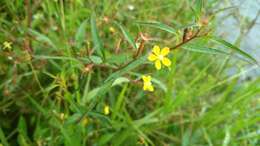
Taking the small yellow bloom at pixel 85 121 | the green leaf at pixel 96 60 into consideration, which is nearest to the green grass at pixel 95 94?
the small yellow bloom at pixel 85 121

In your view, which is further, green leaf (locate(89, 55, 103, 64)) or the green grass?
the green grass

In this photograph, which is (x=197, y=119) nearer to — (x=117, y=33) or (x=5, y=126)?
(x=117, y=33)

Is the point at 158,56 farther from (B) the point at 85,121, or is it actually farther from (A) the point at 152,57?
(B) the point at 85,121

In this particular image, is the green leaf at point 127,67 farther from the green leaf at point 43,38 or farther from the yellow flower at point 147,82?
the green leaf at point 43,38

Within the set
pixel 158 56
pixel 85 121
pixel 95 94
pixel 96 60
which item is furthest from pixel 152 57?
pixel 85 121

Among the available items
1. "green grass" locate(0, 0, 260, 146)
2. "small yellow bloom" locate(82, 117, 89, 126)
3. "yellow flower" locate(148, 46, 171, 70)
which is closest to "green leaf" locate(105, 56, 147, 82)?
"yellow flower" locate(148, 46, 171, 70)

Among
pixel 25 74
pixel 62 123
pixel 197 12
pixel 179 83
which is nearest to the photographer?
pixel 197 12

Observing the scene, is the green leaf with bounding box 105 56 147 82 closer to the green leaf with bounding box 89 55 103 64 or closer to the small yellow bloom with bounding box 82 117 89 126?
the green leaf with bounding box 89 55 103 64

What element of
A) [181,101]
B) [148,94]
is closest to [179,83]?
[148,94]

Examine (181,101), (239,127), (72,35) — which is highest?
(72,35)

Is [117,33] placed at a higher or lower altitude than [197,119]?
higher

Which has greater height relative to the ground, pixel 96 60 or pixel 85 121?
pixel 96 60
